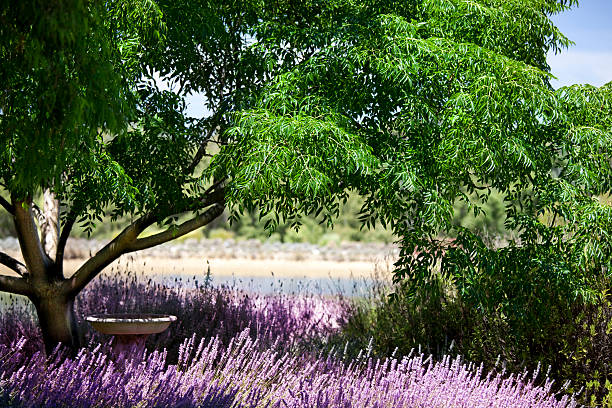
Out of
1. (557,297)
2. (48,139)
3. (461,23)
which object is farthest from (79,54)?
(557,297)

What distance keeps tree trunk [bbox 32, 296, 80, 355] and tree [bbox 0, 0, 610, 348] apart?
0.01 m

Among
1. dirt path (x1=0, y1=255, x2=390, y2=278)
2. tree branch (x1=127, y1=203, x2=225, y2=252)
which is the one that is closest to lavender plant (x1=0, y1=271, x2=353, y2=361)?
tree branch (x1=127, y1=203, x2=225, y2=252)

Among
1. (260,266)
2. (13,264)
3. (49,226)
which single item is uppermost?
(49,226)

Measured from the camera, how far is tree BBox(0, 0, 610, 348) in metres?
4.85

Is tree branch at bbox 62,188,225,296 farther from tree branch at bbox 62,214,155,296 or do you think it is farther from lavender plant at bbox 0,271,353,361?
lavender plant at bbox 0,271,353,361

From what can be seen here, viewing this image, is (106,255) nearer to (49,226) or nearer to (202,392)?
(49,226)

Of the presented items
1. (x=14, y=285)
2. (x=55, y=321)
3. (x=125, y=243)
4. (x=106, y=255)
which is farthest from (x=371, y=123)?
(x=14, y=285)

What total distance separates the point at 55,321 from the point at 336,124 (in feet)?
12.1

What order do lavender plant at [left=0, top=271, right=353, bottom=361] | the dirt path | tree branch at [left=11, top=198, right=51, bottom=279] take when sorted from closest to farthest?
1. tree branch at [left=11, top=198, right=51, bottom=279]
2. lavender plant at [left=0, top=271, right=353, bottom=361]
3. the dirt path

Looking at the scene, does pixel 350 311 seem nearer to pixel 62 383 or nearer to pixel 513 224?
pixel 513 224

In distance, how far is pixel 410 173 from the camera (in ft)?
16.4

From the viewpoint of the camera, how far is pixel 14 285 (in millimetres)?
6637

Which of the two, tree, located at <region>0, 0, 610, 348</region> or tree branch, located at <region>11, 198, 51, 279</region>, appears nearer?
tree, located at <region>0, 0, 610, 348</region>

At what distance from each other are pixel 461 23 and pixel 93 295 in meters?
6.25
